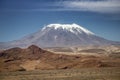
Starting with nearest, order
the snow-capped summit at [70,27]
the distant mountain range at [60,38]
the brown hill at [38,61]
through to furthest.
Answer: the brown hill at [38,61], the distant mountain range at [60,38], the snow-capped summit at [70,27]

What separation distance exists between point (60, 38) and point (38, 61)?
85518 millimetres

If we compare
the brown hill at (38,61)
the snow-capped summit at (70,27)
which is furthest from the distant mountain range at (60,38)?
the brown hill at (38,61)

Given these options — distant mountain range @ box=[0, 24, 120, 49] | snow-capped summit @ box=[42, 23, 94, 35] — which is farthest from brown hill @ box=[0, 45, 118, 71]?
snow-capped summit @ box=[42, 23, 94, 35]

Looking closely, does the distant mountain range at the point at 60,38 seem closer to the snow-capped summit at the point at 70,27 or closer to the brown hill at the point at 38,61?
the snow-capped summit at the point at 70,27

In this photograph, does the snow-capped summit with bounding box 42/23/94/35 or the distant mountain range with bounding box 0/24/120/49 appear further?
the snow-capped summit with bounding box 42/23/94/35

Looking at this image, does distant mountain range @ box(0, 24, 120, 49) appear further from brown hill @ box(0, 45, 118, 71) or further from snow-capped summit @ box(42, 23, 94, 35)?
brown hill @ box(0, 45, 118, 71)

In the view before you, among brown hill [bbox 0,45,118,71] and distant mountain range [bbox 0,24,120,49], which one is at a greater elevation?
distant mountain range [bbox 0,24,120,49]

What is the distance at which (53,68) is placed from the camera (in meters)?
34.8

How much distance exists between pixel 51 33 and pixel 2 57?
90565mm

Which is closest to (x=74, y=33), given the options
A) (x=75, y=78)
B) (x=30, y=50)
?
(x=30, y=50)

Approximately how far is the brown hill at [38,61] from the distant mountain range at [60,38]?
63.2m

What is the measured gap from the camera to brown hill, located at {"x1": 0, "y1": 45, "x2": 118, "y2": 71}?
35125 millimetres

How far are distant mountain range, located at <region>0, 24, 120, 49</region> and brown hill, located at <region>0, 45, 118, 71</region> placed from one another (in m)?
63.2

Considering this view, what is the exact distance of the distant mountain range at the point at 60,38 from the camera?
4498 inches
